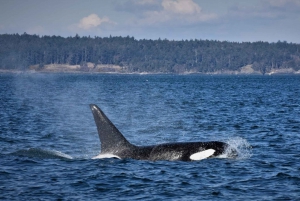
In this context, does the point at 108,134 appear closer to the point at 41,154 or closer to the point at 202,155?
the point at 41,154

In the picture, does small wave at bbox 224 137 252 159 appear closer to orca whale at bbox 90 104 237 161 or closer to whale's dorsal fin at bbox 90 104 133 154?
orca whale at bbox 90 104 237 161

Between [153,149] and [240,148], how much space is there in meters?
4.54

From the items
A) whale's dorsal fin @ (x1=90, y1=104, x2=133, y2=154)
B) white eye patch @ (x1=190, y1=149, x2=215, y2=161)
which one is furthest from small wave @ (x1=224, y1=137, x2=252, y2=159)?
whale's dorsal fin @ (x1=90, y1=104, x2=133, y2=154)

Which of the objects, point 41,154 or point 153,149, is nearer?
point 153,149

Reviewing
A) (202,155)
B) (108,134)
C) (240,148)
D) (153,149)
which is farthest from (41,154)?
(240,148)

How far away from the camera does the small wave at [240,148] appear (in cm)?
1700

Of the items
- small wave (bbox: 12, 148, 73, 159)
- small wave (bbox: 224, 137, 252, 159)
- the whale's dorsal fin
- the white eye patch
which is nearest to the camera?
the white eye patch

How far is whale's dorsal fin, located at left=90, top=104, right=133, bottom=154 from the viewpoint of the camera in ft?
54.1

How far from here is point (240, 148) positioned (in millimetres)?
19703

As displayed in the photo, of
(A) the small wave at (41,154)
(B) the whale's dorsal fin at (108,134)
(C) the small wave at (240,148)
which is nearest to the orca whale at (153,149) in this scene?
(B) the whale's dorsal fin at (108,134)

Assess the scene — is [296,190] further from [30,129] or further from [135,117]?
[135,117]

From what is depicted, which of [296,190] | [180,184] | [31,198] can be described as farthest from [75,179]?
[296,190]

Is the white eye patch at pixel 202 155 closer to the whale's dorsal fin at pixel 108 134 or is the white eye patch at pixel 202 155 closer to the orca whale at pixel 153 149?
the orca whale at pixel 153 149

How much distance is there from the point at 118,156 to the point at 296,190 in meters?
5.63
